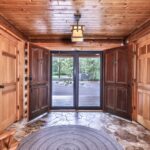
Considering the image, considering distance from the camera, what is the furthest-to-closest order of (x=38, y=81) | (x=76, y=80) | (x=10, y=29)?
(x=76, y=80) < (x=38, y=81) < (x=10, y=29)

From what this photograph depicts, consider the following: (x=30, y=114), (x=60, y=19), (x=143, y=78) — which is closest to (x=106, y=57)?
(x=143, y=78)

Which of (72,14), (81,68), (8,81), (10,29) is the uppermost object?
(72,14)

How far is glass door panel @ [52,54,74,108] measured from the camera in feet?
19.5

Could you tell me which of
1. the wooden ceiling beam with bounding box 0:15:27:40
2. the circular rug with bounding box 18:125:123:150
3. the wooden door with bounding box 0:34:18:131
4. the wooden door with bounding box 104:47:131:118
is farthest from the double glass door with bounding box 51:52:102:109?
the circular rug with bounding box 18:125:123:150

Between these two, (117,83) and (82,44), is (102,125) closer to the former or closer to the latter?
(117,83)

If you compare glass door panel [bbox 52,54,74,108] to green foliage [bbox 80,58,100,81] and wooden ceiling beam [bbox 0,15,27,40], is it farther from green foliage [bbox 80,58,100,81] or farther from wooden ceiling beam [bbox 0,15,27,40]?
wooden ceiling beam [bbox 0,15,27,40]

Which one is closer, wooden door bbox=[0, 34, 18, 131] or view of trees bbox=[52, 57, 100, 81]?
wooden door bbox=[0, 34, 18, 131]

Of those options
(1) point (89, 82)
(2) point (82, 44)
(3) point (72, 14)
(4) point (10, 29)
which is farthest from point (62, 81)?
(3) point (72, 14)

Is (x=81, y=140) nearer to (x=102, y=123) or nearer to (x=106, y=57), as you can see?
(x=102, y=123)

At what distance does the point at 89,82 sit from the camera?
6004mm

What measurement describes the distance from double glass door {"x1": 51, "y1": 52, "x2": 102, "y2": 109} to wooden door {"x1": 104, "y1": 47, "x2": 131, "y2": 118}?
0.40 meters

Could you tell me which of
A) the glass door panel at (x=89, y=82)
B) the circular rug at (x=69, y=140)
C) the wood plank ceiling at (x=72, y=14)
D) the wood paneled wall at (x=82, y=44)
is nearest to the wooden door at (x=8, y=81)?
the wood plank ceiling at (x=72, y=14)

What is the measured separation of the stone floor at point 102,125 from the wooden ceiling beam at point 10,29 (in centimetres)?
213

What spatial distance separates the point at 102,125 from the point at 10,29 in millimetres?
3017
